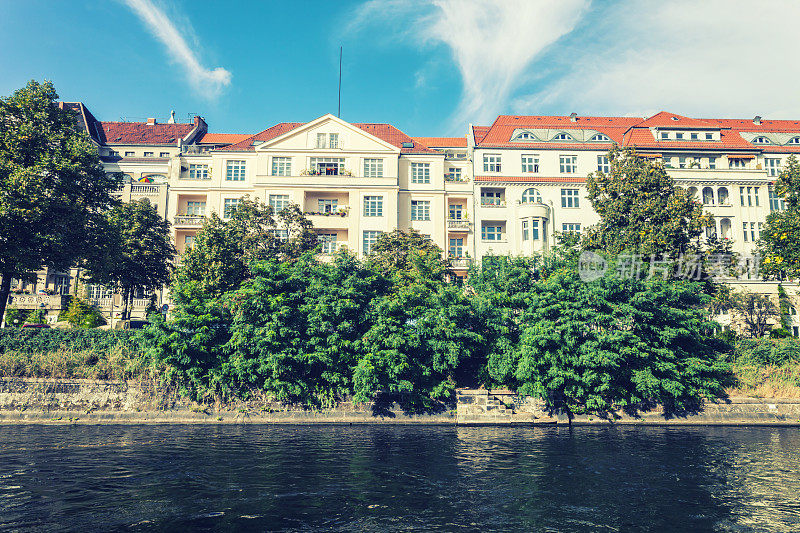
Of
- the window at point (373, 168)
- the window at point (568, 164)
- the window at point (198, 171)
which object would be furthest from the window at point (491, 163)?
the window at point (198, 171)

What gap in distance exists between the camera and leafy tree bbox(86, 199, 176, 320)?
134 feet

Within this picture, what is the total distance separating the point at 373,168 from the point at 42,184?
Result: 101 ft

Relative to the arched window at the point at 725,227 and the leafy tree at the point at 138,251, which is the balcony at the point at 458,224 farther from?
the leafy tree at the point at 138,251

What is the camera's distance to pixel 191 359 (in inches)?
1205

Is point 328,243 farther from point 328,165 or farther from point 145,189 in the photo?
point 145,189

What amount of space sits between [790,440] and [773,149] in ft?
150

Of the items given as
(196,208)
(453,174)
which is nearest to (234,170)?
(196,208)

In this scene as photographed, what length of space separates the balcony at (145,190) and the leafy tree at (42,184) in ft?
60.8

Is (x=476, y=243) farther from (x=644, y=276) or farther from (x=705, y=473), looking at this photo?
(x=705, y=473)

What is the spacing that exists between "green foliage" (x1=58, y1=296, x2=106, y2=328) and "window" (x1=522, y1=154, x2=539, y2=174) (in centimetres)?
4594

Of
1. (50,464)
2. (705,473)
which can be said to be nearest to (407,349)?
(705,473)

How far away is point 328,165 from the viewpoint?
54.5 m

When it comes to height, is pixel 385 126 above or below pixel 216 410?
above

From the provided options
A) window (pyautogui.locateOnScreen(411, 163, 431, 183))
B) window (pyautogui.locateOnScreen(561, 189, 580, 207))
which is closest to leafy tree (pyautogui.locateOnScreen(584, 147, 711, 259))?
window (pyautogui.locateOnScreen(561, 189, 580, 207))
